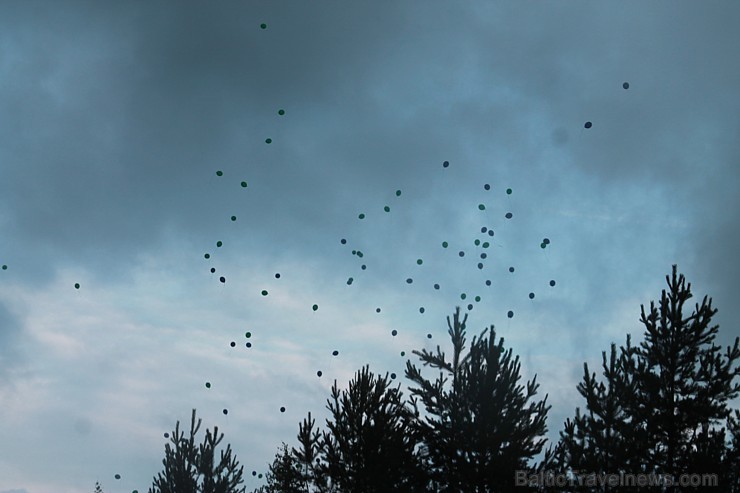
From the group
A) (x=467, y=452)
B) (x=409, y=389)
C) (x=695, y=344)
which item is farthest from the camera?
(x=695, y=344)

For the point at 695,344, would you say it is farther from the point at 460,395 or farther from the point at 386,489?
the point at 386,489

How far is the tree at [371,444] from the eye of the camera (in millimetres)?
16781

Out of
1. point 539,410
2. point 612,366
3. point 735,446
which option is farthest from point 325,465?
point 735,446

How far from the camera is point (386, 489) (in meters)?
16.5

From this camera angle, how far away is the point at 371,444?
17234 mm

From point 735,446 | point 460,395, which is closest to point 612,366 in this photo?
point 735,446

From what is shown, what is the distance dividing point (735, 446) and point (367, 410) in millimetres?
9016

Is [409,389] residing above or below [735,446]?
above

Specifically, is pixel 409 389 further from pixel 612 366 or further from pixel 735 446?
pixel 735 446

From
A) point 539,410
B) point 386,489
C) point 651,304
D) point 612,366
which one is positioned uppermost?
point 651,304

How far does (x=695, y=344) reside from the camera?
1812 centimetres

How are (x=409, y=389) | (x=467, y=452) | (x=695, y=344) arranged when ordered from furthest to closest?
1. (x=695, y=344)
2. (x=409, y=389)
3. (x=467, y=452)

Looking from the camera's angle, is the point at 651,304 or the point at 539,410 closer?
the point at 539,410

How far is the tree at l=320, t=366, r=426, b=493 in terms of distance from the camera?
16.8 meters
